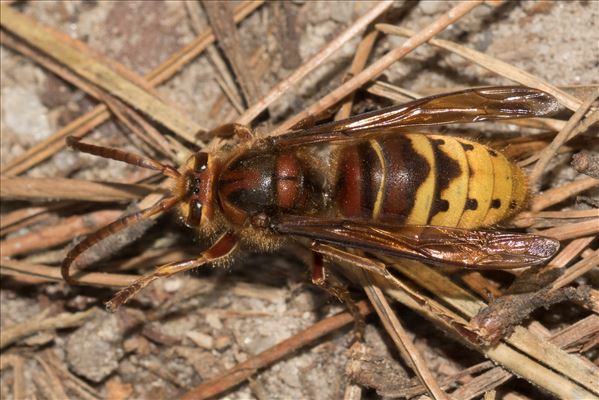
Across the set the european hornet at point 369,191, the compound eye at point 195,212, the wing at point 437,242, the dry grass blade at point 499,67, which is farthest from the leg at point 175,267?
the dry grass blade at point 499,67

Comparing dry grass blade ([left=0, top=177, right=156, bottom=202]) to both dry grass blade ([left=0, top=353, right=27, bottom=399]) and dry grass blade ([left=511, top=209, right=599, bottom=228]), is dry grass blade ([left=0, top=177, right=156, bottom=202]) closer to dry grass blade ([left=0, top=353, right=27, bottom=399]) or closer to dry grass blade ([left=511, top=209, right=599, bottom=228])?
dry grass blade ([left=0, top=353, right=27, bottom=399])

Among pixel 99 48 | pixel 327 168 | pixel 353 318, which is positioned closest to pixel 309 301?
pixel 353 318

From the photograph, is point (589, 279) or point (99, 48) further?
point (99, 48)

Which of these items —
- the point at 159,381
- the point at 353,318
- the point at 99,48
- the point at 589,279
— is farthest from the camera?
the point at 99,48

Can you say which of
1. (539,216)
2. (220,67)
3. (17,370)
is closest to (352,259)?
(539,216)

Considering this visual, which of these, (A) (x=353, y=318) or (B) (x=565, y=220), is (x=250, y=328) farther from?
(B) (x=565, y=220)

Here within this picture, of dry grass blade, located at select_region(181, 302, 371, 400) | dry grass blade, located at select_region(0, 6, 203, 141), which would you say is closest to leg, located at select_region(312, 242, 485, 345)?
dry grass blade, located at select_region(181, 302, 371, 400)
